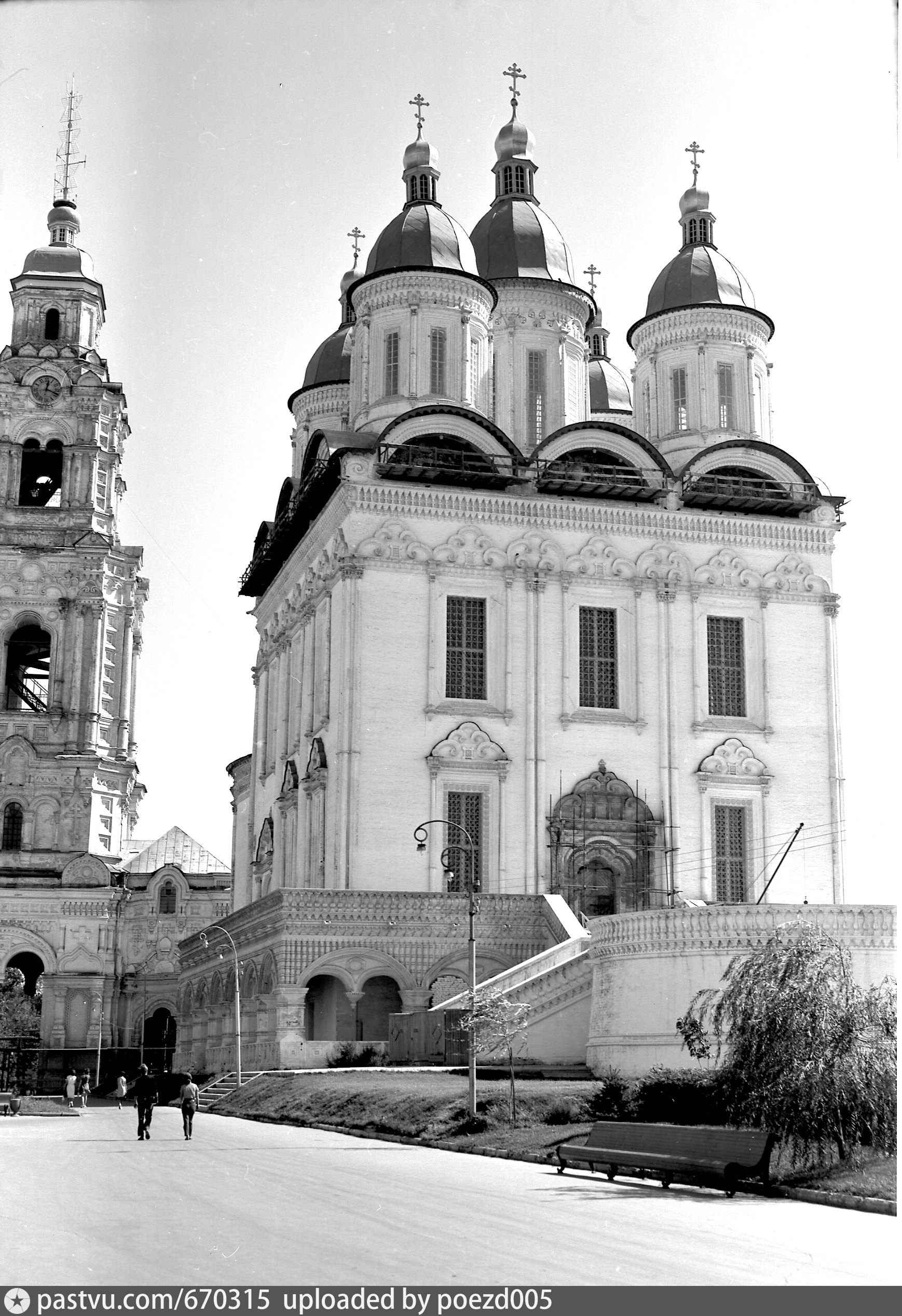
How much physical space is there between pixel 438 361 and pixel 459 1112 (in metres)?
32.6

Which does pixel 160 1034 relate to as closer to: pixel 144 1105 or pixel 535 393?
pixel 535 393

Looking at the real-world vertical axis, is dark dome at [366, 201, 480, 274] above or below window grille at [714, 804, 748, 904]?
above

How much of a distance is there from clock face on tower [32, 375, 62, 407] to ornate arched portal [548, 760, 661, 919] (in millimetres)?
39164

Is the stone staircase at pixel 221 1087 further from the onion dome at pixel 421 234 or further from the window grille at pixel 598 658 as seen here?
the onion dome at pixel 421 234

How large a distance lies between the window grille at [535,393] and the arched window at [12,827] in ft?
105

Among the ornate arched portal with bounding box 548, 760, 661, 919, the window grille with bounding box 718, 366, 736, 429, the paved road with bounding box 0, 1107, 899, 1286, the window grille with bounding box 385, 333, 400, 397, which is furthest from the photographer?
the window grille with bounding box 718, 366, 736, 429

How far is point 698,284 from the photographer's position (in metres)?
60.4

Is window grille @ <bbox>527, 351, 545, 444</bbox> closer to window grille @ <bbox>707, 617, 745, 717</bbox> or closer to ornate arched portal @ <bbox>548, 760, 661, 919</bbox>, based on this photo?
window grille @ <bbox>707, 617, 745, 717</bbox>

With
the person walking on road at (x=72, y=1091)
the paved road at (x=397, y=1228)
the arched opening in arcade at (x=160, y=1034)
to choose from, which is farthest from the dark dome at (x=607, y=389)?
the paved road at (x=397, y=1228)

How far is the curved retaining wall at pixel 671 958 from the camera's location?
36219mm

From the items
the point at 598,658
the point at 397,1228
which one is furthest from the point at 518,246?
the point at 397,1228

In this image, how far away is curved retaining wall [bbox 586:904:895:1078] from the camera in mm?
36219

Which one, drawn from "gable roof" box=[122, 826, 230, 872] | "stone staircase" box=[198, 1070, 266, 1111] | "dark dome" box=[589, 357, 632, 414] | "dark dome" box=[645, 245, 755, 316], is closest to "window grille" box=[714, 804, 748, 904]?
"stone staircase" box=[198, 1070, 266, 1111]

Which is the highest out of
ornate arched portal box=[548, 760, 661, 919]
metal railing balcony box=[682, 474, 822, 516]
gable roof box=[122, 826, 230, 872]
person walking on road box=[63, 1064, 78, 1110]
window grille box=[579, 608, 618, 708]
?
metal railing balcony box=[682, 474, 822, 516]
